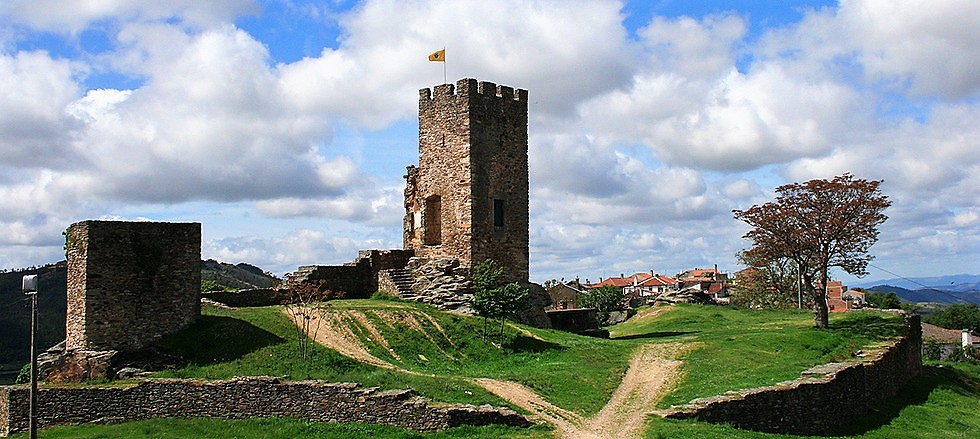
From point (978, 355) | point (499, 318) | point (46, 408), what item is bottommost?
point (978, 355)

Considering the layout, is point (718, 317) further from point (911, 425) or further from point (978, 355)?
point (978, 355)

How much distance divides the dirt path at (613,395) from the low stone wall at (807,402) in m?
1.24

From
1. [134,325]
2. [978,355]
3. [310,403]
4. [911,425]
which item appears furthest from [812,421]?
[978,355]

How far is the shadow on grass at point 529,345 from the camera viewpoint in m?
25.8

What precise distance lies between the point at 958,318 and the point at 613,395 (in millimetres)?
105581

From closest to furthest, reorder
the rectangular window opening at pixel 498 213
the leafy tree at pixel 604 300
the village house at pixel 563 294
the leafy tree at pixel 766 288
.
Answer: the rectangular window opening at pixel 498 213 < the leafy tree at pixel 766 288 < the leafy tree at pixel 604 300 < the village house at pixel 563 294

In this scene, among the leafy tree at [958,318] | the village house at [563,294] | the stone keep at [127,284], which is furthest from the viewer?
the leafy tree at [958,318]

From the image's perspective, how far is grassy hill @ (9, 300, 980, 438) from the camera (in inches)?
733

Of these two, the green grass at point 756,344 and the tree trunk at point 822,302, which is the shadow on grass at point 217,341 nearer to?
the green grass at point 756,344

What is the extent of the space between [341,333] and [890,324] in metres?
23.1

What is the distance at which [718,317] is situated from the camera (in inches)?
1689

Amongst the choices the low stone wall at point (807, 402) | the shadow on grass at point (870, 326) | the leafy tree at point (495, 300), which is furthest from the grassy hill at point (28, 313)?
the low stone wall at point (807, 402)

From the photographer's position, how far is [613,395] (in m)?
20.6

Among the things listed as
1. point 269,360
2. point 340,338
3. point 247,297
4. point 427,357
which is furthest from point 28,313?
point 427,357
